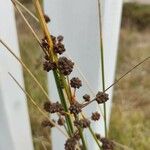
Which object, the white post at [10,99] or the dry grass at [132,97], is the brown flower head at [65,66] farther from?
the dry grass at [132,97]

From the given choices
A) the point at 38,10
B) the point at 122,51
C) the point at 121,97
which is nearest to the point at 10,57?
the point at 38,10

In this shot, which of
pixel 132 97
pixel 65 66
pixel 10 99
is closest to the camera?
pixel 65 66

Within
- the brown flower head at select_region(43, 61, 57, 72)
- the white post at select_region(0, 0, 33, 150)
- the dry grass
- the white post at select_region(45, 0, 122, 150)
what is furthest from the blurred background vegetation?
the brown flower head at select_region(43, 61, 57, 72)

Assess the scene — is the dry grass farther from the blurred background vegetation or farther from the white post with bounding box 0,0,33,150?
the white post with bounding box 0,0,33,150

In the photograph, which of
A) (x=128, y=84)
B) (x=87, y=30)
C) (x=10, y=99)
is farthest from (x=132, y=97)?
(x=87, y=30)

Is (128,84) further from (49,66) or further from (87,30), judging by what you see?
(49,66)

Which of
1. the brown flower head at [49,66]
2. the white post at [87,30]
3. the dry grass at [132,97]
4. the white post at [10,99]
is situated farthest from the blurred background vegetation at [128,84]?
the brown flower head at [49,66]
